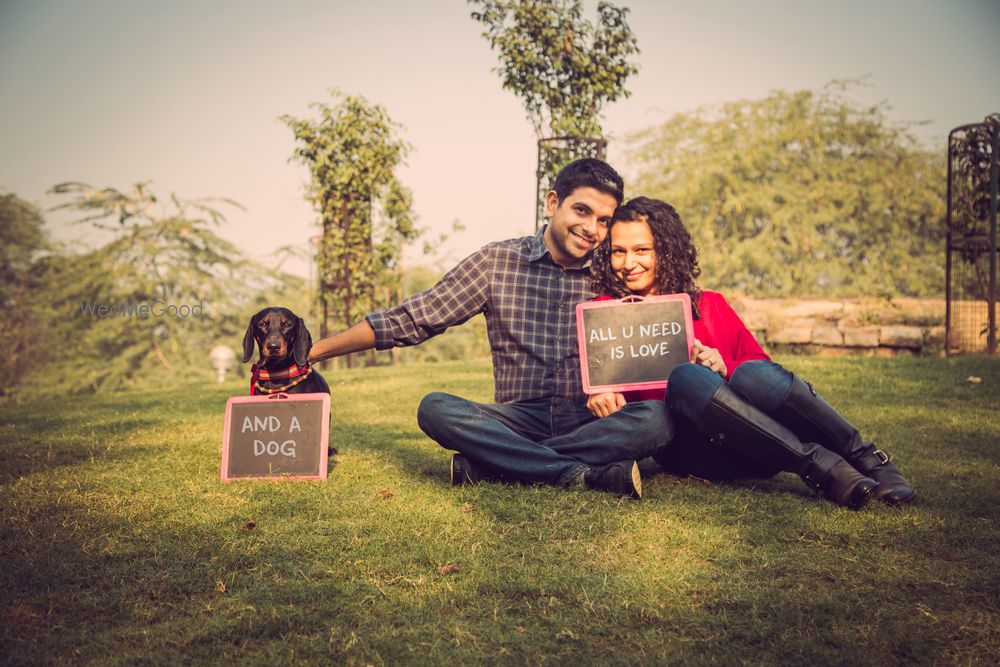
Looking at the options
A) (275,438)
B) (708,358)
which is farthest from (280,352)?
(708,358)

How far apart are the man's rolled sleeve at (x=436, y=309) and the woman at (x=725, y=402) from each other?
1.97ft

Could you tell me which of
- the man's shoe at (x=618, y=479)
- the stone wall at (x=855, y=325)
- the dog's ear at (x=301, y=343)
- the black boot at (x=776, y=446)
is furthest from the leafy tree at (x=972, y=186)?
the dog's ear at (x=301, y=343)

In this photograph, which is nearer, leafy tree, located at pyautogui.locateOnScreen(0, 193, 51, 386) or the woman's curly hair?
the woman's curly hair

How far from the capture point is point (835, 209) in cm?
2017

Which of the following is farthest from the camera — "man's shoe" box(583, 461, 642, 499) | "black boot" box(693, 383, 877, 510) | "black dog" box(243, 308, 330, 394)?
"black dog" box(243, 308, 330, 394)

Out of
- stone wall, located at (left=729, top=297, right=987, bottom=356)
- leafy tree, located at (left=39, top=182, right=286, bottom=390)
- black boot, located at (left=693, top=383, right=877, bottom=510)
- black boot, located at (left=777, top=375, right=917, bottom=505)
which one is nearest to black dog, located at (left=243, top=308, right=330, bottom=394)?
black boot, located at (left=693, top=383, right=877, bottom=510)

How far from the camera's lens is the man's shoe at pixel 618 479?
3189mm

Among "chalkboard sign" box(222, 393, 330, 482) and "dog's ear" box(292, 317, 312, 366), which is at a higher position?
"dog's ear" box(292, 317, 312, 366)

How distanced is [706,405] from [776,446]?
331 millimetres

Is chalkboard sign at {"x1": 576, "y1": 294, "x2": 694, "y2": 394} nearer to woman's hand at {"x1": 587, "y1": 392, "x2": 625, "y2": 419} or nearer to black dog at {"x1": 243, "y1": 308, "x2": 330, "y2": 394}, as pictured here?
woman's hand at {"x1": 587, "y1": 392, "x2": 625, "y2": 419}

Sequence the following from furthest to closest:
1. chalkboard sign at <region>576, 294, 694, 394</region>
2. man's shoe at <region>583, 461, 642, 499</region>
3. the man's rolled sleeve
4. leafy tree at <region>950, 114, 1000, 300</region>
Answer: leafy tree at <region>950, 114, 1000, 300</region>
the man's rolled sleeve
chalkboard sign at <region>576, 294, 694, 394</region>
man's shoe at <region>583, 461, 642, 499</region>

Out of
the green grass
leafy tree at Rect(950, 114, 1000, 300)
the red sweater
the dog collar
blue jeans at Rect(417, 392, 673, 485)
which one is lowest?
the green grass

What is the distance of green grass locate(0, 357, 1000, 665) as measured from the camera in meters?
1.94

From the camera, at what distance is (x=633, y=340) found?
135 inches
